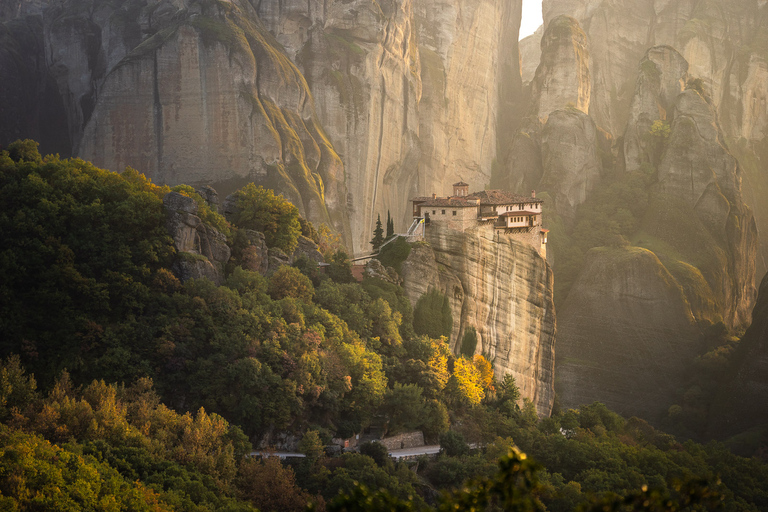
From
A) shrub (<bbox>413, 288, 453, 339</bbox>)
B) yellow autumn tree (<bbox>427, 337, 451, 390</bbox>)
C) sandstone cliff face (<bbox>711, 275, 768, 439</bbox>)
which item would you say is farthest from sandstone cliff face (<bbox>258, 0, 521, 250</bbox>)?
sandstone cliff face (<bbox>711, 275, 768, 439</bbox>)

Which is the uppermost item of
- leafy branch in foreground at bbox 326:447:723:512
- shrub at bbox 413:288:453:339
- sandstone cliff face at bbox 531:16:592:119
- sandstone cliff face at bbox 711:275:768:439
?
sandstone cliff face at bbox 531:16:592:119

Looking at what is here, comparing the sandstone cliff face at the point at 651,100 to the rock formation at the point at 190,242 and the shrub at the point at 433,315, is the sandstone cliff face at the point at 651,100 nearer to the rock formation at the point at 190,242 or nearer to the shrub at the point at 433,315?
the shrub at the point at 433,315

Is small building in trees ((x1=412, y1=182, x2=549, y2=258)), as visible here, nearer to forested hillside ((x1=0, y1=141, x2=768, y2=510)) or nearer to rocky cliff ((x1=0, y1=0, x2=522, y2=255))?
forested hillside ((x1=0, y1=141, x2=768, y2=510))

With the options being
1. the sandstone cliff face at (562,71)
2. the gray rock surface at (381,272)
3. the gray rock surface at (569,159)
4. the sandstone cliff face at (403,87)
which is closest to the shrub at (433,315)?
the gray rock surface at (381,272)

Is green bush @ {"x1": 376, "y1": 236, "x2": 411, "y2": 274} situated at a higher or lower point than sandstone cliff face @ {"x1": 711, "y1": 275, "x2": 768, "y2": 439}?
higher

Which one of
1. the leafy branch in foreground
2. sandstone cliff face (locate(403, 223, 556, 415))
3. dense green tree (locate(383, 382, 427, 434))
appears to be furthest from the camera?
sandstone cliff face (locate(403, 223, 556, 415))

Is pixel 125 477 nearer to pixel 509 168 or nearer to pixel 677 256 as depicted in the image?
pixel 677 256
